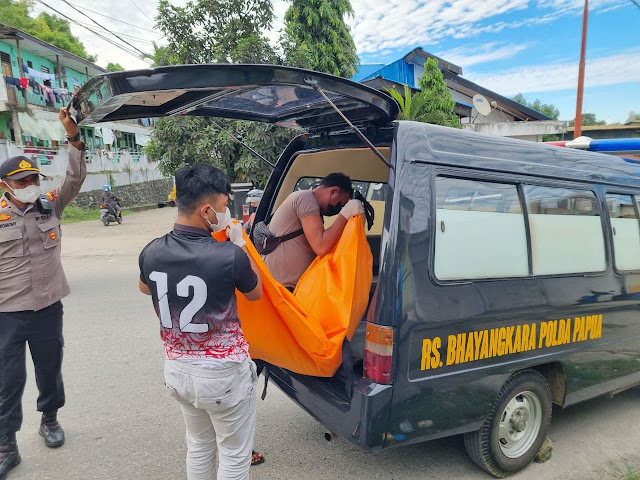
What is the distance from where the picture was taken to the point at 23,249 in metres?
2.85

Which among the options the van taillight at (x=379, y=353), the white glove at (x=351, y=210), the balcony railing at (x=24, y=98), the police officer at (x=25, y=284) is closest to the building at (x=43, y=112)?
the balcony railing at (x=24, y=98)

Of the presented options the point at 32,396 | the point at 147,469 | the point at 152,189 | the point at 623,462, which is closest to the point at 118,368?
the point at 32,396

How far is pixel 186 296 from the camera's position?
1.85 metres

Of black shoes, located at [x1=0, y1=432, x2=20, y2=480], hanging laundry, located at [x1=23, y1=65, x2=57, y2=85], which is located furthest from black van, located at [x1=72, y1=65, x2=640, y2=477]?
hanging laundry, located at [x1=23, y1=65, x2=57, y2=85]

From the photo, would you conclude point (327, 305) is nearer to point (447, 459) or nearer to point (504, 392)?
point (504, 392)

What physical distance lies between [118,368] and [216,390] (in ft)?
9.31

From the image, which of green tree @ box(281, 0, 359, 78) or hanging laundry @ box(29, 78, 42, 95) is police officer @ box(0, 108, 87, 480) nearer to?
green tree @ box(281, 0, 359, 78)

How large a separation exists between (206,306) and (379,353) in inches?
34.3

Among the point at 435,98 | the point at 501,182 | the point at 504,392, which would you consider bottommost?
the point at 504,392

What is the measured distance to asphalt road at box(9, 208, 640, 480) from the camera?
9.13ft

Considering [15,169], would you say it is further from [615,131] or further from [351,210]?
[615,131]

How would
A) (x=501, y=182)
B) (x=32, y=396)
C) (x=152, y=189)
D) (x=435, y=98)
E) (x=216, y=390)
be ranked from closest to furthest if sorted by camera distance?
1. (x=216, y=390)
2. (x=501, y=182)
3. (x=32, y=396)
4. (x=435, y=98)
5. (x=152, y=189)

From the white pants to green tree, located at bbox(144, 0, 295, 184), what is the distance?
7.06 meters

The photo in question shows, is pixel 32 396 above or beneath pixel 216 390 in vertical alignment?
beneath
